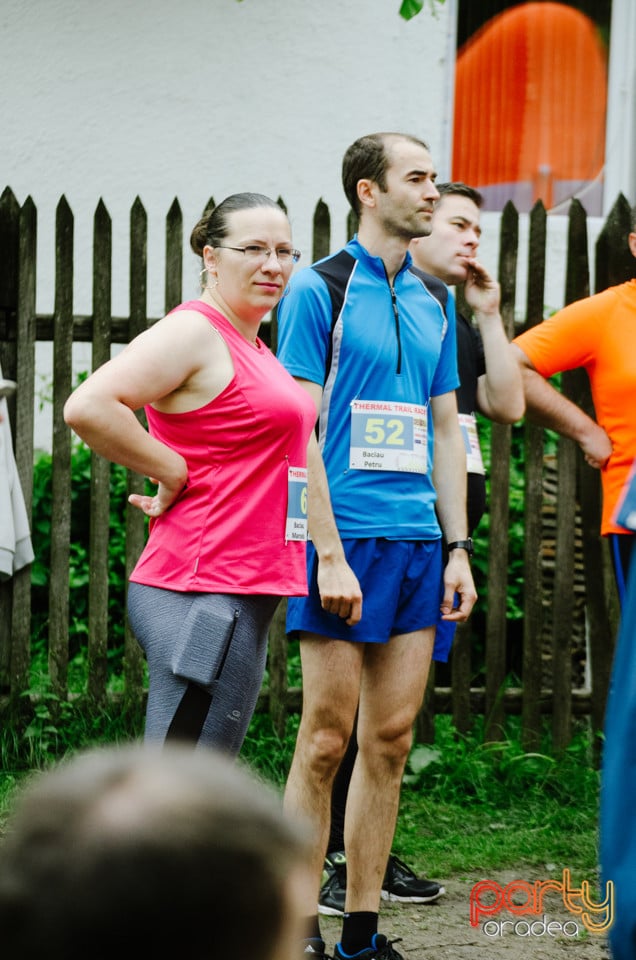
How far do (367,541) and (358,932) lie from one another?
1.05 metres

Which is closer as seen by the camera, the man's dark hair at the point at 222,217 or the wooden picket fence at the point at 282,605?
the man's dark hair at the point at 222,217

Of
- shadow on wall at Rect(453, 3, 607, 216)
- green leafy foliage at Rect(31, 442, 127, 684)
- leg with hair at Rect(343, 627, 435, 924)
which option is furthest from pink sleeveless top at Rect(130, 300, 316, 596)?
shadow on wall at Rect(453, 3, 607, 216)

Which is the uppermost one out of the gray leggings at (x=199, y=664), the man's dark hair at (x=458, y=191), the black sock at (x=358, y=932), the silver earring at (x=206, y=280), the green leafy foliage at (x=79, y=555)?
the man's dark hair at (x=458, y=191)

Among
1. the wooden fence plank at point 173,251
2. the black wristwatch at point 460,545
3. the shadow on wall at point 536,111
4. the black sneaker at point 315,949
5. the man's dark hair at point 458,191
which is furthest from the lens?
the shadow on wall at point 536,111

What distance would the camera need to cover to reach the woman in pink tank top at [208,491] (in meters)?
2.84

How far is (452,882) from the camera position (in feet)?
14.4

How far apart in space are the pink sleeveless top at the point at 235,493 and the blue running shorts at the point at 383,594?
369 mm

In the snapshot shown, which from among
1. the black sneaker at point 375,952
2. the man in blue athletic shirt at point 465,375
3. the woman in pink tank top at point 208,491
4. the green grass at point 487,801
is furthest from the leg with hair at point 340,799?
the woman in pink tank top at point 208,491

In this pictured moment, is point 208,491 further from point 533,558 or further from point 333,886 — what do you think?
point 533,558

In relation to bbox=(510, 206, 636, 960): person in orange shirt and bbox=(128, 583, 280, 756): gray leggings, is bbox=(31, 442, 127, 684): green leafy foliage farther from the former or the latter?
bbox=(128, 583, 280, 756): gray leggings

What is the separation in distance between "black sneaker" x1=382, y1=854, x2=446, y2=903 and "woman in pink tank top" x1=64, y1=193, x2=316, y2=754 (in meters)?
1.53

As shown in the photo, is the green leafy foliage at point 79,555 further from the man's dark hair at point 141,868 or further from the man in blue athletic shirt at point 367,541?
the man's dark hair at point 141,868

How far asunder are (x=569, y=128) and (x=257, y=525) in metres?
6.09

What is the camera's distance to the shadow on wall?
26.8 ft
